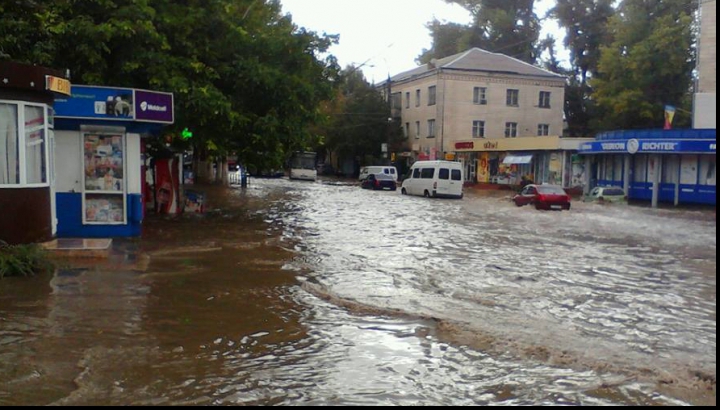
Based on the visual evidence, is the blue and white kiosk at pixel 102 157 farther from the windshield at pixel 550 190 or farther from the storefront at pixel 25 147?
the windshield at pixel 550 190

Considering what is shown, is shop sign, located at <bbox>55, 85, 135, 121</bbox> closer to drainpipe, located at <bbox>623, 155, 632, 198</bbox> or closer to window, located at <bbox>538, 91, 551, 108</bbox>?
drainpipe, located at <bbox>623, 155, 632, 198</bbox>

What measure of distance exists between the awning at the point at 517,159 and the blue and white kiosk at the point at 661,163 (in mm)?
7144

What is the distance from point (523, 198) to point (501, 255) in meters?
17.8

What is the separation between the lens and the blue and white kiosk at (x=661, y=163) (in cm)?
3522

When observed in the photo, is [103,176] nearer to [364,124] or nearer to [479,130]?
[479,130]

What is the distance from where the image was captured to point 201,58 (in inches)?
855

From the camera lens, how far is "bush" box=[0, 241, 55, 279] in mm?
11352

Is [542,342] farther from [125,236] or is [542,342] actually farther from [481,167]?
[481,167]

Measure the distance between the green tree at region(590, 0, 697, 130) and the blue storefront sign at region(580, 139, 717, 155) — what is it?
50.6 ft

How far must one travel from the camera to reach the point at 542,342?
26.6ft

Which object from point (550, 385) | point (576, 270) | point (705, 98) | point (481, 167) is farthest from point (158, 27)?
point (481, 167)

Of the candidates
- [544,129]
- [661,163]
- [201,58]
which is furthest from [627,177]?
[201,58]

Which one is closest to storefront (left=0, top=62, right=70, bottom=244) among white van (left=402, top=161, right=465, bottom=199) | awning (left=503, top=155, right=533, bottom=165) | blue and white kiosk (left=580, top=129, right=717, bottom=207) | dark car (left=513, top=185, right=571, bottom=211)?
dark car (left=513, top=185, right=571, bottom=211)

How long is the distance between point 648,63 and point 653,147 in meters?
19.4
